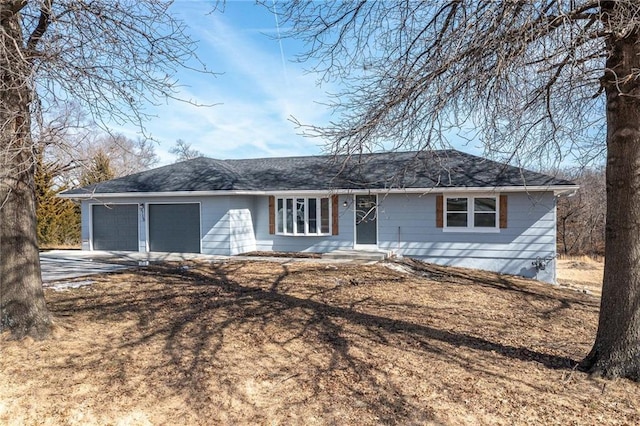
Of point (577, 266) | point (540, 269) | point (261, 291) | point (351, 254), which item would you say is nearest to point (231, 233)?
point (351, 254)

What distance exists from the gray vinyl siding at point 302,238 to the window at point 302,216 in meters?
0.23

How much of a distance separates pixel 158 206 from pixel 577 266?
1853 centimetres

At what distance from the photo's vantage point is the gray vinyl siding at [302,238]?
13961 millimetres

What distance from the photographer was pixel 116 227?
607 inches

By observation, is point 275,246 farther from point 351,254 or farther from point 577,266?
point 577,266

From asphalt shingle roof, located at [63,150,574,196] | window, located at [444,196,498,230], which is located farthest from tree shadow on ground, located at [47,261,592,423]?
window, located at [444,196,498,230]

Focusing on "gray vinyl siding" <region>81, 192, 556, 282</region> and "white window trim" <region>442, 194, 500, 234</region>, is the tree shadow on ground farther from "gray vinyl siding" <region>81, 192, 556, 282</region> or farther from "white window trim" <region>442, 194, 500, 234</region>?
"white window trim" <region>442, 194, 500, 234</region>

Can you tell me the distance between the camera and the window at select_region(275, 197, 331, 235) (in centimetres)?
1420

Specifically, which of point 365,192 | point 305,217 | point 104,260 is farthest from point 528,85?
point 104,260

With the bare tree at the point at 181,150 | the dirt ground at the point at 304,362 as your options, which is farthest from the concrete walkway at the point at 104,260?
the bare tree at the point at 181,150

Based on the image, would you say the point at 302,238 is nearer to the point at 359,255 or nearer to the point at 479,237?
the point at 359,255

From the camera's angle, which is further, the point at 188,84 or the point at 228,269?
the point at 228,269

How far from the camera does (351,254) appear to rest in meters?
13.0

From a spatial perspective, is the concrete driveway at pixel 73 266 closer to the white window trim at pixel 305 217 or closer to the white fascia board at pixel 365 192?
the white fascia board at pixel 365 192
